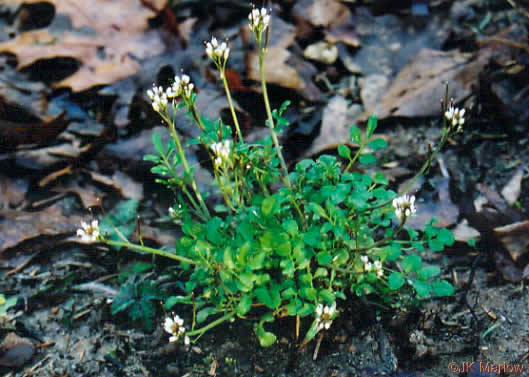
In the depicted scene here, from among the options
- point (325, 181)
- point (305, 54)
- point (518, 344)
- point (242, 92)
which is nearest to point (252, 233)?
point (325, 181)

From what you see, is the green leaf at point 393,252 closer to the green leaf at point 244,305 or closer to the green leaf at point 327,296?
the green leaf at point 327,296

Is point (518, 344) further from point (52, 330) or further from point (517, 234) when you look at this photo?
point (52, 330)

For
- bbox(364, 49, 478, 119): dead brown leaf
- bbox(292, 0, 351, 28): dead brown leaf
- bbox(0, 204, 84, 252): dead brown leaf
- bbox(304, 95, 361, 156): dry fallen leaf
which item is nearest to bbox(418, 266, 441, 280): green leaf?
bbox(304, 95, 361, 156): dry fallen leaf

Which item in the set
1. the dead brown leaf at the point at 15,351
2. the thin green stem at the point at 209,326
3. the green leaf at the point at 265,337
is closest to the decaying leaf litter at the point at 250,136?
the dead brown leaf at the point at 15,351

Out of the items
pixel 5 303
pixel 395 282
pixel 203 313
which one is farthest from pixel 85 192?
pixel 395 282

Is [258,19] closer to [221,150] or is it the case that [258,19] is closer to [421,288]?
[221,150]
